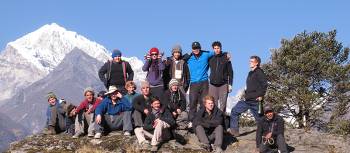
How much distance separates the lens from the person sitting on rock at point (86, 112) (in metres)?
19.3

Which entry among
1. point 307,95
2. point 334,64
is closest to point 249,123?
point 307,95

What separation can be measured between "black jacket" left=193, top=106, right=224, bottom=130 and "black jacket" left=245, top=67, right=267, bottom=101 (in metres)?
1.22

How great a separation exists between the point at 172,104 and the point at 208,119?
4.78ft

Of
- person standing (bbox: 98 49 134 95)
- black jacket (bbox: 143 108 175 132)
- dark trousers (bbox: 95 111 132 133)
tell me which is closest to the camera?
black jacket (bbox: 143 108 175 132)

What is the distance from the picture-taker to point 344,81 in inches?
1626

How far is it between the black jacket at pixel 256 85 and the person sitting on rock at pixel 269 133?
33.7 inches

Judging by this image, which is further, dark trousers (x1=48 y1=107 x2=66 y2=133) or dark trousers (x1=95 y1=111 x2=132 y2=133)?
dark trousers (x1=48 y1=107 x2=66 y2=133)

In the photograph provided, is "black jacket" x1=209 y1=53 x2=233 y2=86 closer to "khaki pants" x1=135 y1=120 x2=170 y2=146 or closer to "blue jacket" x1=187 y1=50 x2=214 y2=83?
"blue jacket" x1=187 y1=50 x2=214 y2=83

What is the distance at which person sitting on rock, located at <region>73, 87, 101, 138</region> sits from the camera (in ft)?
63.5

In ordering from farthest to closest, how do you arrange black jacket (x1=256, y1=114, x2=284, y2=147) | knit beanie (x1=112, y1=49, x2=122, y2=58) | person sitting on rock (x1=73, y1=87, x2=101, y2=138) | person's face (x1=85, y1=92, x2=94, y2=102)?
knit beanie (x1=112, y1=49, x2=122, y2=58), person's face (x1=85, y1=92, x2=94, y2=102), person sitting on rock (x1=73, y1=87, x2=101, y2=138), black jacket (x1=256, y1=114, x2=284, y2=147)

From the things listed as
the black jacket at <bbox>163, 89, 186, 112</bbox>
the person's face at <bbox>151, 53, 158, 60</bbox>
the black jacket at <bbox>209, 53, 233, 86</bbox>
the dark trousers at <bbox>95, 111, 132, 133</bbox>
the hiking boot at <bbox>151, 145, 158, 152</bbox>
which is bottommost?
the hiking boot at <bbox>151, 145, 158, 152</bbox>

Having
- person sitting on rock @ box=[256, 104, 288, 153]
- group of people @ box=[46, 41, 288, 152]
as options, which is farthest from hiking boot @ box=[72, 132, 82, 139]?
person sitting on rock @ box=[256, 104, 288, 153]

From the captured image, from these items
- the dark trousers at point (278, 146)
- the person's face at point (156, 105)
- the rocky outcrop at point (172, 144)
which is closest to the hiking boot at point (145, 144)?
the rocky outcrop at point (172, 144)

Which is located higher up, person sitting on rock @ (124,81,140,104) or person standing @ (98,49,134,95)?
person standing @ (98,49,134,95)
